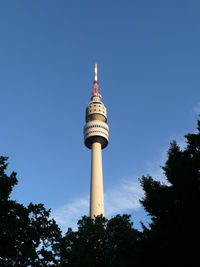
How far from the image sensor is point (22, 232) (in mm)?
23297

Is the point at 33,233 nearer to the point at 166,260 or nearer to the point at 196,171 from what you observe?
the point at 166,260

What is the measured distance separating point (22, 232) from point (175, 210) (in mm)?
12535

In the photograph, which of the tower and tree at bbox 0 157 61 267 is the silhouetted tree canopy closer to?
tree at bbox 0 157 61 267

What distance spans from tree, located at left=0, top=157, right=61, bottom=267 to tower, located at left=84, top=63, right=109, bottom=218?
5204 centimetres

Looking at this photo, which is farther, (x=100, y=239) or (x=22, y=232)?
(x=100, y=239)

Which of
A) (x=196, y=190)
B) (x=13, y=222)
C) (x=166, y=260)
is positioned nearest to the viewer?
(x=166, y=260)

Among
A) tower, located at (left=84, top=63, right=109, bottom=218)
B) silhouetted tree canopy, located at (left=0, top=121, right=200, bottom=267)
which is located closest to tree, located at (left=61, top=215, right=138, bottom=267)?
silhouetted tree canopy, located at (left=0, top=121, right=200, bottom=267)

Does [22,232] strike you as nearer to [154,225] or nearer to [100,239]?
[154,225]

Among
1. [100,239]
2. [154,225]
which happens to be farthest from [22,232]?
[100,239]

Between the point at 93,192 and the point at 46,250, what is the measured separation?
56374mm

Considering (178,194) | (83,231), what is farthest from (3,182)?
(83,231)

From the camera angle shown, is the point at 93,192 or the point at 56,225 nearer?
the point at 56,225

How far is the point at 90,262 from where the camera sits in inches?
1387

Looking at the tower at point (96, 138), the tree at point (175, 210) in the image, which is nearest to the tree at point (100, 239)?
the tree at point (175, 210)
